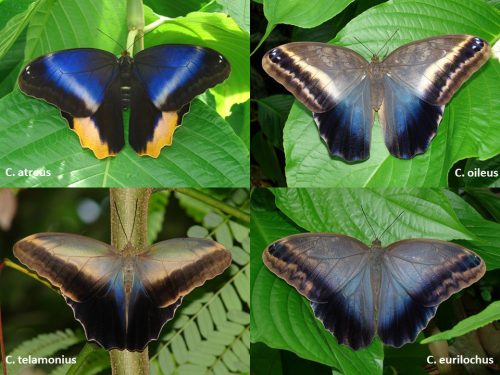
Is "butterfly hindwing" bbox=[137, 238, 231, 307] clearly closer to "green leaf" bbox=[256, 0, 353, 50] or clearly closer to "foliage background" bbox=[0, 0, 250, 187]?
"foliage background" bbox=[0, 0, 250, 187]

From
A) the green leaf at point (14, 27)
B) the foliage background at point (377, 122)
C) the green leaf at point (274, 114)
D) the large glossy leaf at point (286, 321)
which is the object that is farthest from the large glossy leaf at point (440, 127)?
the green leaf at point (14, 27)

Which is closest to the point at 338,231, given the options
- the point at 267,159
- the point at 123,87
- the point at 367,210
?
the point at 367,210

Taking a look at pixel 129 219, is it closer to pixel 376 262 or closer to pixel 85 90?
pixel 85 90

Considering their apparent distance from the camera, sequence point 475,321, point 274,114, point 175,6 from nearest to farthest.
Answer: point 475,321 → point 175,6 → point 274,114

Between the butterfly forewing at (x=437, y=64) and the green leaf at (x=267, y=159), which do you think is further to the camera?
the green leaf at (x=267, y=159)

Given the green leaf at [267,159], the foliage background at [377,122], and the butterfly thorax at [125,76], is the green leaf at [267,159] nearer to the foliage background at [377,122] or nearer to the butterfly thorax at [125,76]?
the foliage background at [377,122]

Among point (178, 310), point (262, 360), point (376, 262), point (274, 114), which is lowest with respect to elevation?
point (262, 360)

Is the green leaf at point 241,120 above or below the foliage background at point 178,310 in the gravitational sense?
above
